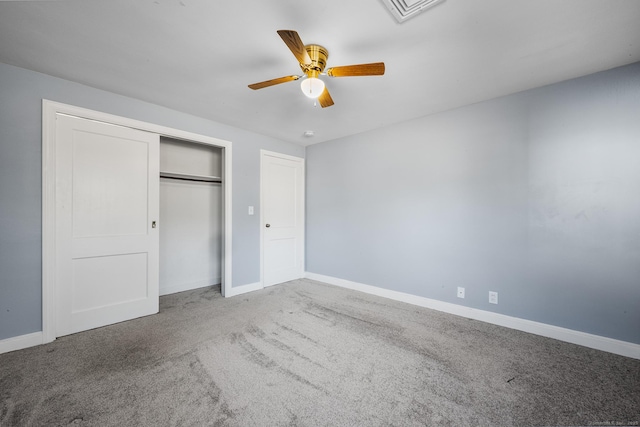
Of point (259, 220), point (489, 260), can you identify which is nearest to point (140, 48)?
point (259, 220)

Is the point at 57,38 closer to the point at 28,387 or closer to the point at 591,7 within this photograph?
the point at 28,387

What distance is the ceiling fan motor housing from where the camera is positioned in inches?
71.6

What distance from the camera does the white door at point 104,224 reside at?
235 cm

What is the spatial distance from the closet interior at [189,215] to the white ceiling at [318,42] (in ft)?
3.93

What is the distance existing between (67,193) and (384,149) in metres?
3.72

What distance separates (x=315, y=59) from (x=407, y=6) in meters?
0.70

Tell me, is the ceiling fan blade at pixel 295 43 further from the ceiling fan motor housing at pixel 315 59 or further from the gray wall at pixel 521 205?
the gray wall at pixel 521 205

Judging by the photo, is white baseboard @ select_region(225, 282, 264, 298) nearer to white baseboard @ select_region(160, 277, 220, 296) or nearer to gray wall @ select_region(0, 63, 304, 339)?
white baseboard @ select_region(160, 277, 220, 296)

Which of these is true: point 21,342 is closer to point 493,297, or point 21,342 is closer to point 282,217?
point 282,217

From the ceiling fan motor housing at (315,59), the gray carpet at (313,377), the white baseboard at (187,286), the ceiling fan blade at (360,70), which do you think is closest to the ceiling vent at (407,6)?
the ceiling fan blade at (360,70)

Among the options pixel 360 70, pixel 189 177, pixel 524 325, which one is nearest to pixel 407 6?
pixel 360 70

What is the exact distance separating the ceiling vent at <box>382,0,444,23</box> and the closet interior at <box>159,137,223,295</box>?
323cm

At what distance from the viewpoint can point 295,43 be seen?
1.49 meters

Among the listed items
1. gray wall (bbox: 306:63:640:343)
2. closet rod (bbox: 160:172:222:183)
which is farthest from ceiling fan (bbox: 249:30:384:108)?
closet rod (bbox: 160:172:222:183)
